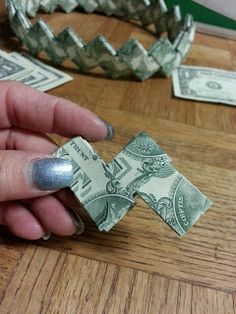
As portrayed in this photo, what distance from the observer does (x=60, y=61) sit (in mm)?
813

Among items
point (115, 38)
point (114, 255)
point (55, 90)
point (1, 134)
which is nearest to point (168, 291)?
point (114, 255)

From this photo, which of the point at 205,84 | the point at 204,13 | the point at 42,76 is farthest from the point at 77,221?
the point at 204,13

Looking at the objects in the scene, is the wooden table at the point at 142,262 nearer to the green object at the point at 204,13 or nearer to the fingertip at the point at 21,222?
the fingertip at the point at 21,222

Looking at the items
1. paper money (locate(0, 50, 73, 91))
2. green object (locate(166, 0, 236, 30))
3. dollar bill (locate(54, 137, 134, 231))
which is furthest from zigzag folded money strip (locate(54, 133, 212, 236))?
green object (locate(166, 0, 236, 30))

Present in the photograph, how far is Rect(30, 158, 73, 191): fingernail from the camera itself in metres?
0.34

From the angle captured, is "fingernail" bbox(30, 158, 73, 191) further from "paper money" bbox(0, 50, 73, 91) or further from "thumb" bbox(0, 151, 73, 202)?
"paper money" bbox(0, 50, 73, 91)

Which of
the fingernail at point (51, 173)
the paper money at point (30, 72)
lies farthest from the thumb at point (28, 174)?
the paper money at point (30, 72)

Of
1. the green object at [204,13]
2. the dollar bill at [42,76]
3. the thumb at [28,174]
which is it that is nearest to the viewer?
A: the thumb at [28,174]

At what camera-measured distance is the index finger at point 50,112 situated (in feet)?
1.39

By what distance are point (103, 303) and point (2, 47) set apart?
0.64 meters

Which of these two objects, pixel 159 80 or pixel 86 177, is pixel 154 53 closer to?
pixel 159 80

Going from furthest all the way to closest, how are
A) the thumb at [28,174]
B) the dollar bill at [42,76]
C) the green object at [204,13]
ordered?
the green object at [204,13], the dollar bill at [42,76], the thumb at [28,174]

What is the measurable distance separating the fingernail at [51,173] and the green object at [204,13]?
892mm

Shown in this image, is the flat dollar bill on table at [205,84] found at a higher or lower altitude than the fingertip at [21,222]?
lower
